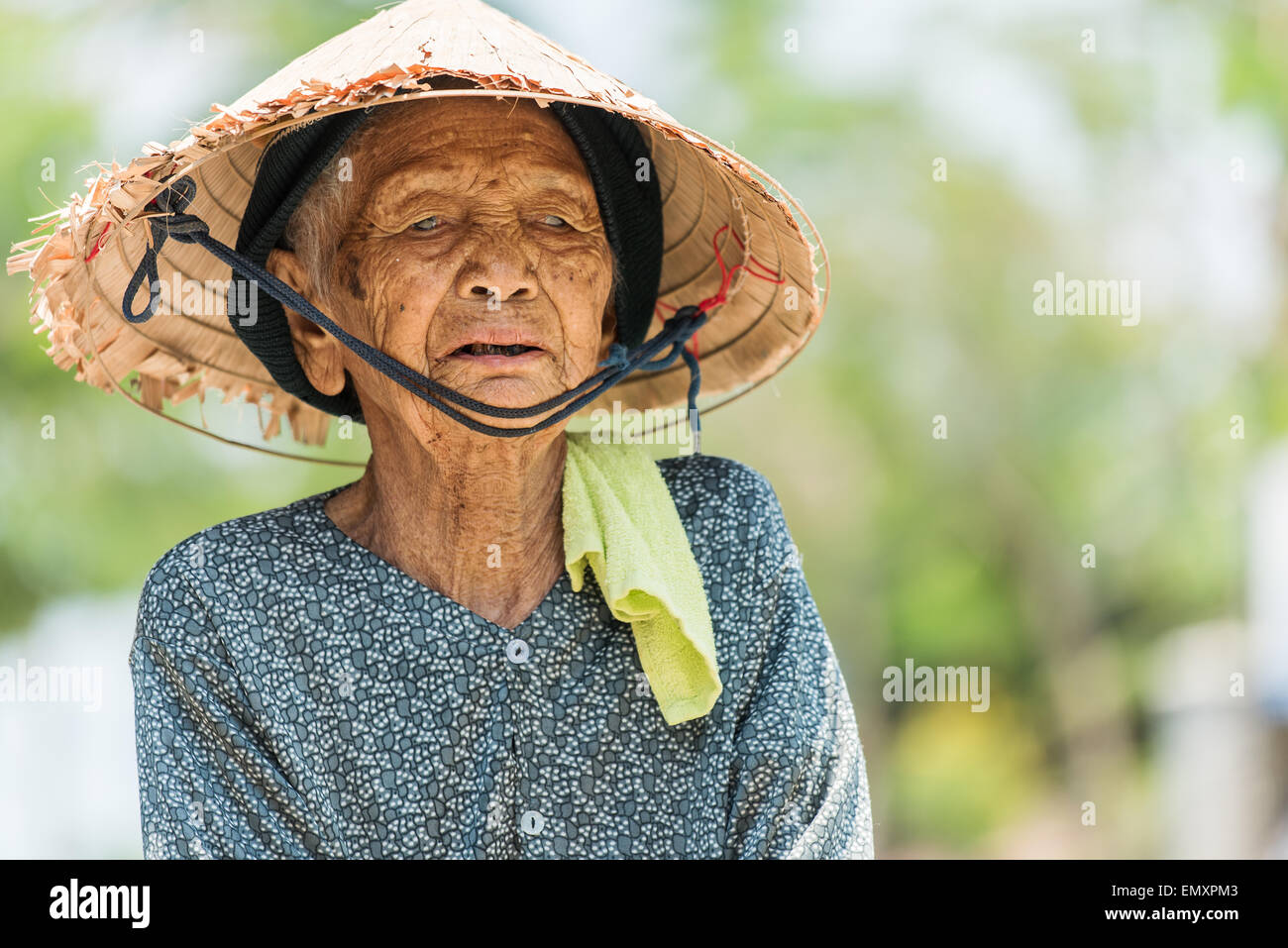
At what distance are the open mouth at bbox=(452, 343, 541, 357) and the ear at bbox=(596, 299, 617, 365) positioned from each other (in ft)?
1.22

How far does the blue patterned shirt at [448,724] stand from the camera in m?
2.65

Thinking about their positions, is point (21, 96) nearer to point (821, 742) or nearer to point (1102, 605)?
point (821, 742)

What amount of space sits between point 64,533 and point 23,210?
91.4 inches

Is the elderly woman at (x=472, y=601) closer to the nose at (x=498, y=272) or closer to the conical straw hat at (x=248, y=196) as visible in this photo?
the nose at (x=498, y=272)

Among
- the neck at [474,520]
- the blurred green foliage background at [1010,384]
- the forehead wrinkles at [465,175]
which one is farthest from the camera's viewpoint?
the blurred green foliage background at [1010,384]

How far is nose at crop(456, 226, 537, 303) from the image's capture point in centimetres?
270

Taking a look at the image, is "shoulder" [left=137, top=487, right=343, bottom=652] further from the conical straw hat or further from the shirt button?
the shirt button

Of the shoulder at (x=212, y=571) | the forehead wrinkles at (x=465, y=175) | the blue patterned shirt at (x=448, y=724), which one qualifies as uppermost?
the forehead wrinkles at (x=465, y=175)

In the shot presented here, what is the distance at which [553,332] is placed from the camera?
2775 millimetres

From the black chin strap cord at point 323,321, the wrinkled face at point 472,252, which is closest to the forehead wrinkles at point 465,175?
the wrinkled face at point 472,252

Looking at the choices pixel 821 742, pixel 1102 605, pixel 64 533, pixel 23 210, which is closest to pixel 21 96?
pixel 23 210

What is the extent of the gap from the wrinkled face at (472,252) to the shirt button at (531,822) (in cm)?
70

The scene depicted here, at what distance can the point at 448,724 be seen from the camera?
275 cm

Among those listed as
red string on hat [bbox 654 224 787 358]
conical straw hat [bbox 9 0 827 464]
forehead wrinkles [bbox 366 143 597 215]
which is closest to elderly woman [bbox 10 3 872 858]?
forehead wrinkles [bbox 366 143 597 215]
